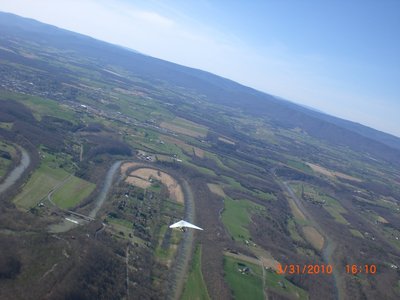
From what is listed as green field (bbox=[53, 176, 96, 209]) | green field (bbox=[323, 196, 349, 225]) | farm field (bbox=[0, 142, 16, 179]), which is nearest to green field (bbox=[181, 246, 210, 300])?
green field (bbox=[53, 176, 96, 209])

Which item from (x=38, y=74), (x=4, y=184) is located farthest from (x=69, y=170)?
(x=38, y=74)

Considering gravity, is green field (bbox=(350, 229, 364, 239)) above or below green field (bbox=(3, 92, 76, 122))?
above

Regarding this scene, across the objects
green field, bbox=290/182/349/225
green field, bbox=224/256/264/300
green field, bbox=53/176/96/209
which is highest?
green field, bbox=224/256/264/300

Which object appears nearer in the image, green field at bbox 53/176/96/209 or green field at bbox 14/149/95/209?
green field at bbox 14/149/95/209

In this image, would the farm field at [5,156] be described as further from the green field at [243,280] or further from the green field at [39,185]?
the green field at [243,280]

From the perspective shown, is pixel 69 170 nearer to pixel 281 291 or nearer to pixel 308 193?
pixel 281 291
